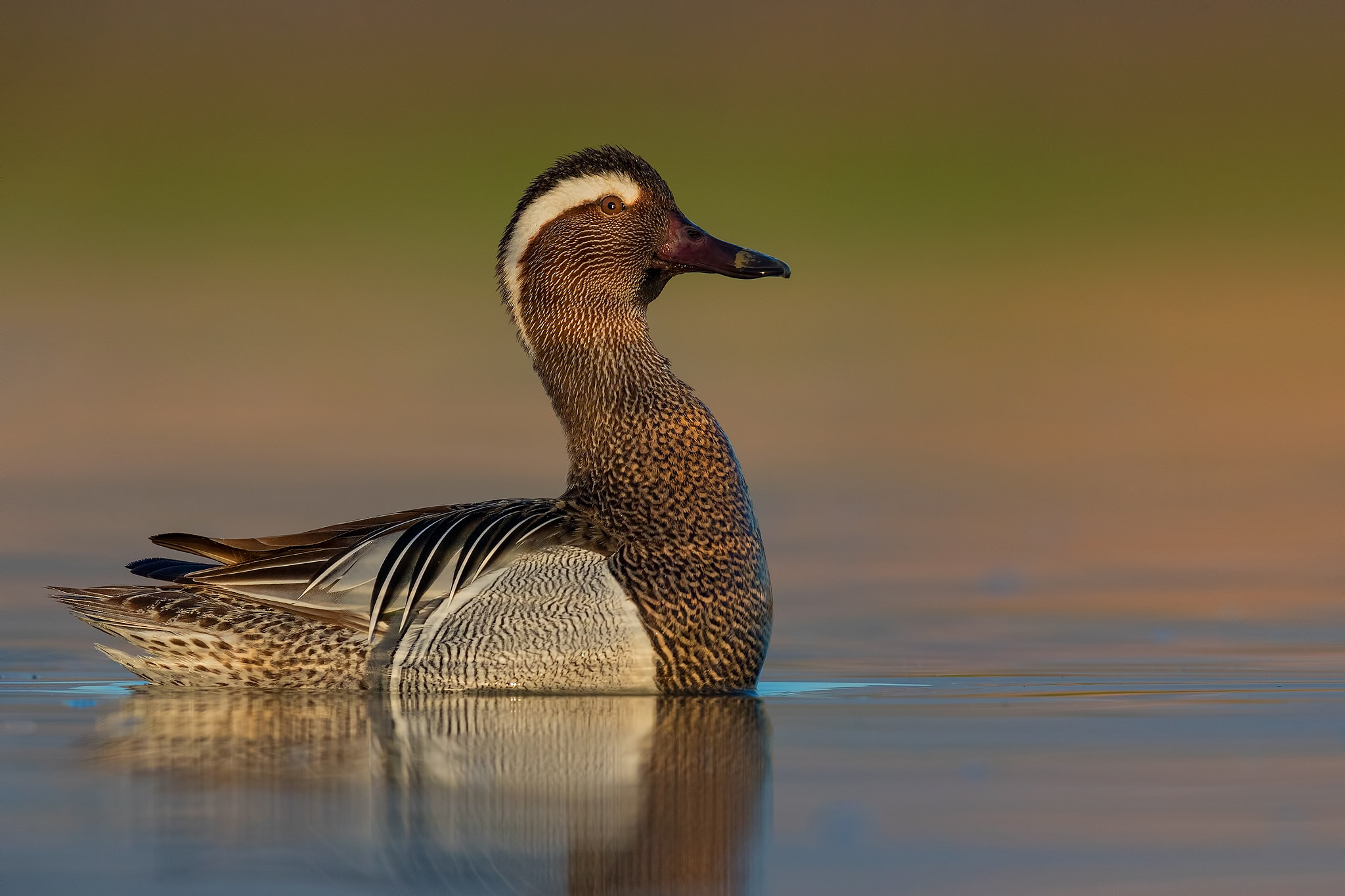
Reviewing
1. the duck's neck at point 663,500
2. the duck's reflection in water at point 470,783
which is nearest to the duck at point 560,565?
the duck's neck at point 663,500

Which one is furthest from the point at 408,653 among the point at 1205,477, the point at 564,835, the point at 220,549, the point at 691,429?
the point at 1205,477

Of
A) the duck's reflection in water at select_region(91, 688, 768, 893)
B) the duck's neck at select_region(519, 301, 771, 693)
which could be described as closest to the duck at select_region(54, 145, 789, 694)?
the duck's neck at select_region(519, 301, 771, 693)

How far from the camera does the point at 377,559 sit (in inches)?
306

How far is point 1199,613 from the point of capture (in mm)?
9117

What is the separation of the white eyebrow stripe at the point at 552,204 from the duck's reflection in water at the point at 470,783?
76.4 inches

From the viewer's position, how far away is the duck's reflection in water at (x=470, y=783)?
4805mm

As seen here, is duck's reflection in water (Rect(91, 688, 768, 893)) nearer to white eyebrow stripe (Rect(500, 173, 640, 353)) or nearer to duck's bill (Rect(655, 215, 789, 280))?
white eyebrow stripe (Rect(500, 173, 640, 353))

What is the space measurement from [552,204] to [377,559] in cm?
176

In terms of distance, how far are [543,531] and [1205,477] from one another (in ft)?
20.2

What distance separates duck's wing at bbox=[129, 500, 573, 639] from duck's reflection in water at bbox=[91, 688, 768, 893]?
1.19 feet

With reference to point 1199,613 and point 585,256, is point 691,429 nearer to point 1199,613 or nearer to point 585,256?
point 585,256

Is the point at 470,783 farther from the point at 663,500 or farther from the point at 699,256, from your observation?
the point at 699,256

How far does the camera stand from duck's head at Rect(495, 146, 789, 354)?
8.59m

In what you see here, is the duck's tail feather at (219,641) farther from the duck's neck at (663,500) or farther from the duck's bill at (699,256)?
the duck's bill at (699,256)
